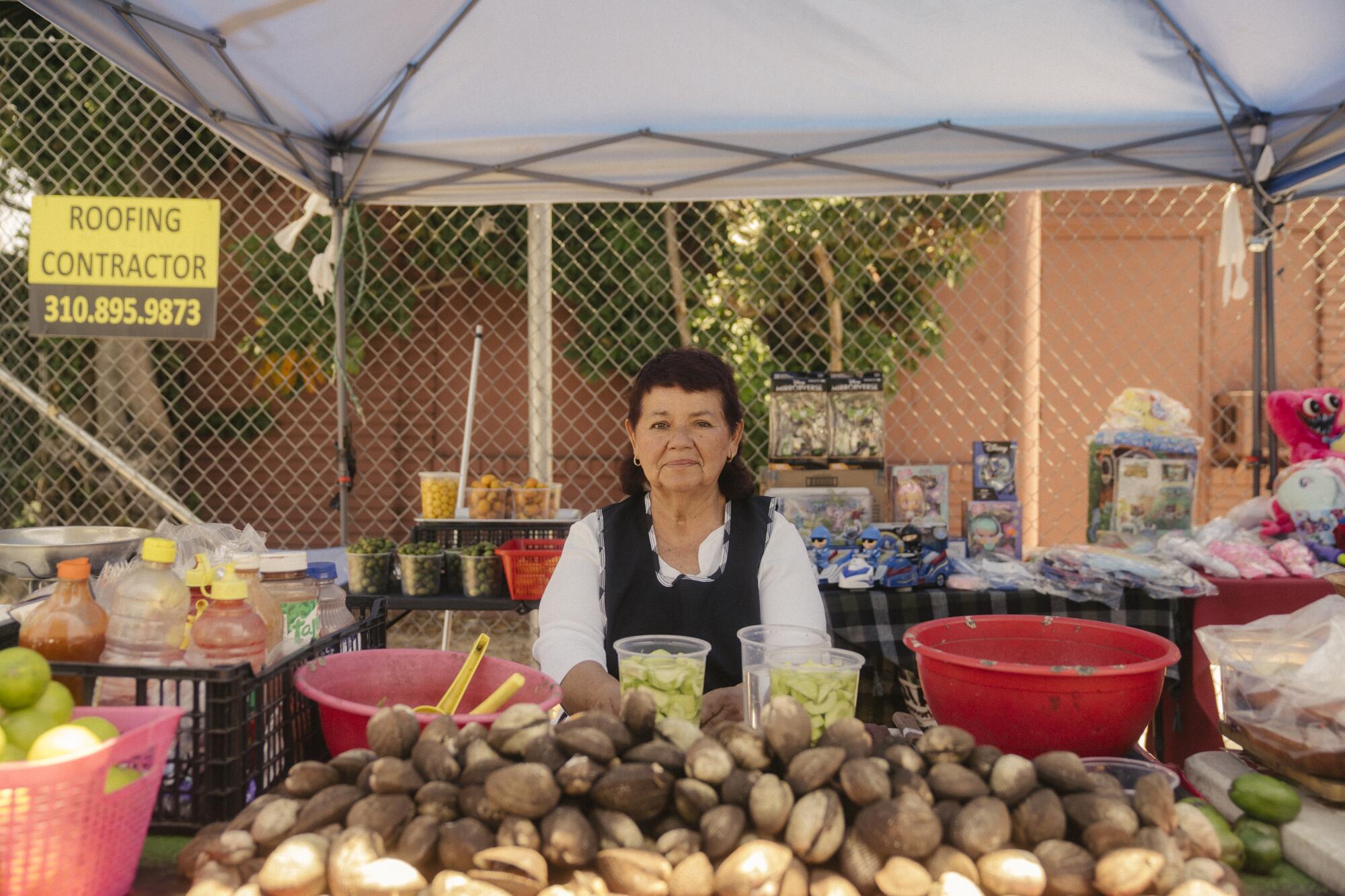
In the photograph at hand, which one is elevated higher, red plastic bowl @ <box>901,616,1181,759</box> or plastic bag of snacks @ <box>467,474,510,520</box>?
plastic bag of snacks @ <box>467,474,510,520</box>

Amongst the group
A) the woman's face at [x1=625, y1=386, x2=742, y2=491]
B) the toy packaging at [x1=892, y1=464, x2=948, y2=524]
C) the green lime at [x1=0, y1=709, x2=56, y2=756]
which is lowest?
the green lime at [x1=0, y1=709, x2=56, y2=756]

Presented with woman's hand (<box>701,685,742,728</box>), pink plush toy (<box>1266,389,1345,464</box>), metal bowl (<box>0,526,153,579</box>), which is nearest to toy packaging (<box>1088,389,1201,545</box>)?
pink plush toy (<box>1266,389,1345,464</box>)

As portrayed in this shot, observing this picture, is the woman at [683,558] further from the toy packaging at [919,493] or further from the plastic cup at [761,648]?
the toy packaging at [919,493]

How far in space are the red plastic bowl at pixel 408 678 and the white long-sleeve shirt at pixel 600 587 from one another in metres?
0.46

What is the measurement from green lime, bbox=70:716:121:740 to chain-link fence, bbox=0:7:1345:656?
4312mm

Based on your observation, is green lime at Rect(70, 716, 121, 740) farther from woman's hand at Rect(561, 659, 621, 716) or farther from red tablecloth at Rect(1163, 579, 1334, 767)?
red tablecloth at Rect(1163, 579, 1334, 767)

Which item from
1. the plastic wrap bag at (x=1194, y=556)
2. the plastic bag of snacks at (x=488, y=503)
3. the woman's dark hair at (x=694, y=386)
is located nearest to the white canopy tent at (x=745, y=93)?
the plastic bag of snacks at (x=488, y=503)

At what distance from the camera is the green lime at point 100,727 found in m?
1.05

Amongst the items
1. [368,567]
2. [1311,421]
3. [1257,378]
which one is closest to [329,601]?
[368,567]

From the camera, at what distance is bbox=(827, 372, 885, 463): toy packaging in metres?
3.47

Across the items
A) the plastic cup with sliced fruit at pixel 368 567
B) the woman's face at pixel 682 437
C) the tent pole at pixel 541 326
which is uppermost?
the tent pole at pixel 541 326

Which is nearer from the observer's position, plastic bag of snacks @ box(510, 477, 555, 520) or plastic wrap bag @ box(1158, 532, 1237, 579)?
plastic wrap bag @ box(1158, 532, 1237, 579)

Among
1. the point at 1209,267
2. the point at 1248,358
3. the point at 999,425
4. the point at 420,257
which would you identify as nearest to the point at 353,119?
the point at 420,257

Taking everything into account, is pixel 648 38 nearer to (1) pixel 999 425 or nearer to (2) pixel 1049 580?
(2) pixel 1049 580
